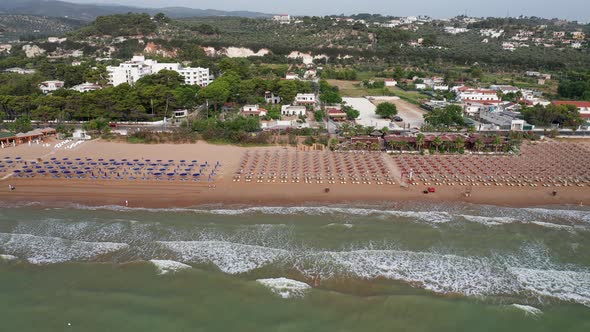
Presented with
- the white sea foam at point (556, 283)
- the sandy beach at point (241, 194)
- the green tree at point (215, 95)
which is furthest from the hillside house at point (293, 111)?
the white sea foam at point (556, 283)

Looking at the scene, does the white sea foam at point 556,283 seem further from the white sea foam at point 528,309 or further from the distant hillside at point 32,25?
the distant hillside at point 32,25

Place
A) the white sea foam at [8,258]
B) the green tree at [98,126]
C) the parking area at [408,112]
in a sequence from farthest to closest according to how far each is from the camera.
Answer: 1. the parking area at [408,112]
2. the green tree at [98,126]
3. the white sea foam at [8,258]

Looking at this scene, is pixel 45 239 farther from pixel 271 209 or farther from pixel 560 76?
pixel 560 76

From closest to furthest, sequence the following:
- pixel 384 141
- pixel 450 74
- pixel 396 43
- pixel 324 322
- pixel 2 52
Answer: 1. pixel 324 322
2. pixel 384 141
3. pixel 450 74
4. pixel 2 52
5. pixel 396 43

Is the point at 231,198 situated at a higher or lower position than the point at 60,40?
lower

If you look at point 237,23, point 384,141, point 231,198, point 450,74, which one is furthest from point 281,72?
point 237,23

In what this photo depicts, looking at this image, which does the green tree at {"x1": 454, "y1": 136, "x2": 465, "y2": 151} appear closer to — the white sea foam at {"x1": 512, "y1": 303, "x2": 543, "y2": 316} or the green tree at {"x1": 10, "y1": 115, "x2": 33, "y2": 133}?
the white sea foam at {"x1": 512, "y1": 303, "x2": 543, "y2": 316}
